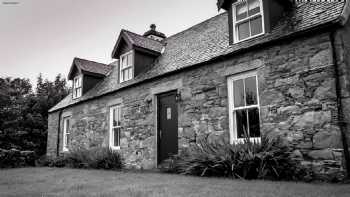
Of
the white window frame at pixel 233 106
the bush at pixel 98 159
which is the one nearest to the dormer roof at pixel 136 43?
the bush at pixel 98 159

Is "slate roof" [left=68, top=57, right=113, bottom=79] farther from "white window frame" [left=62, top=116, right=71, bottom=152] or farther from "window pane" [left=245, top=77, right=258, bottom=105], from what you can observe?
"window pane" [left=245, top=77, right=258, bottom=105]

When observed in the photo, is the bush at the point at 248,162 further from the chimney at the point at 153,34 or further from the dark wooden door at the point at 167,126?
the chimney at the point at 153,34

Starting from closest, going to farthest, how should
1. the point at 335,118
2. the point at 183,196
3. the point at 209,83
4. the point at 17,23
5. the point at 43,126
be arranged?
1. the point at 17,23
2. the point at 183,196
3. the point at 335,118
4. the point at 209,83
5. the point at 43,126

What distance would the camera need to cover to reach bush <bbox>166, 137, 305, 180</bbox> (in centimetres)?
618

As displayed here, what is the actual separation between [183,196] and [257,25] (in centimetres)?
576

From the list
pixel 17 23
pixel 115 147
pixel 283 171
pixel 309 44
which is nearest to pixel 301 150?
pixel 283 171

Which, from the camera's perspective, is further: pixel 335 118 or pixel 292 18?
pixel 292 18

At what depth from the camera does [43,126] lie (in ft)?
72.1

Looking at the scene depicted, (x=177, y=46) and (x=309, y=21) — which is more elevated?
(x=177, y=46)

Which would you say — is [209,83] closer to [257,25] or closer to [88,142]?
[257,25]

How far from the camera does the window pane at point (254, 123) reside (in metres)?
7.44

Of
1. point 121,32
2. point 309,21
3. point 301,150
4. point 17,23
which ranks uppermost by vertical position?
point 121,32

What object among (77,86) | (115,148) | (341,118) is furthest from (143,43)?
(341,118)

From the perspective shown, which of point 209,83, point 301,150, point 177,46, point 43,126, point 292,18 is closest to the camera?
point 301,150
